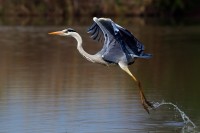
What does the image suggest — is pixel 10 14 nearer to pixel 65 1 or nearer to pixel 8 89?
pixel 65 1

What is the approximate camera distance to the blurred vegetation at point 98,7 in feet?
152

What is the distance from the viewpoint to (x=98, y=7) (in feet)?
154

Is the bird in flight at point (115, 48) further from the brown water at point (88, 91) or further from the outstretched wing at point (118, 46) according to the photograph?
the brown water at point (88, 91)

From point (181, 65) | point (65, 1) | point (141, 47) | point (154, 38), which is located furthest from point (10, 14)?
point (141, 47)

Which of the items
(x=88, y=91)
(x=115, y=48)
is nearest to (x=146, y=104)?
(x=115, y=48)

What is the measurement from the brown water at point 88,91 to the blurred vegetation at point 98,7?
20048mm

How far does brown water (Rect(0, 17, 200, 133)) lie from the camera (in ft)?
37.6

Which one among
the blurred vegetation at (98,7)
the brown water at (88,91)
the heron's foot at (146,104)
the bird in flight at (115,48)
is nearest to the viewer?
the brown water at (88,91)

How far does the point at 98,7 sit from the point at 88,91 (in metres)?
32.5

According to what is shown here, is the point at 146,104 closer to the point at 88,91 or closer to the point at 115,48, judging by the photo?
the point at 115,48

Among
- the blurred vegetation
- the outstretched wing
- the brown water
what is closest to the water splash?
the brown water

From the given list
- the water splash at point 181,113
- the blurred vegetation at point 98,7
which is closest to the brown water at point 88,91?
the water splash at point 181,113

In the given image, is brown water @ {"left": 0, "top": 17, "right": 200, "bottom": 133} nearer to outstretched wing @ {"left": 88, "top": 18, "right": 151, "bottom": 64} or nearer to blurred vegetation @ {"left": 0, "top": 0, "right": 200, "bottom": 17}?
outstretched wing @ {"left": 88, "top": 18, "right": 151, "bottom": 64}

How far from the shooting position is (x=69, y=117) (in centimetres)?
1194
